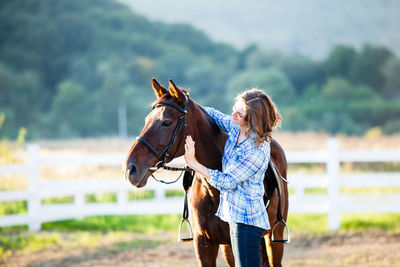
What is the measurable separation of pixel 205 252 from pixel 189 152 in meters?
0.79

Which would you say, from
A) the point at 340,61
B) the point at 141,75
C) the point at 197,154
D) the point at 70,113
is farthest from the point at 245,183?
the point at 141,75

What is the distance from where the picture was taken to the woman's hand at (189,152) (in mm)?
2764

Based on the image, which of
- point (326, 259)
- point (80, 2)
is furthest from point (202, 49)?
point (326, 259)

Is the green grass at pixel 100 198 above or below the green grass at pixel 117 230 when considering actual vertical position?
above

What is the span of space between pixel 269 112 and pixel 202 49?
50690 mm

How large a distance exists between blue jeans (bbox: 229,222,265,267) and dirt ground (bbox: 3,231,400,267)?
3.40 m

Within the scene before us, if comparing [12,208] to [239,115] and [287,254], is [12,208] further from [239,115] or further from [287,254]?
[239,115]

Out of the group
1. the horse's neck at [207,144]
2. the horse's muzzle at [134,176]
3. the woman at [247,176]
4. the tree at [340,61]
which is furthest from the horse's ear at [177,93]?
the tree at [340,61]

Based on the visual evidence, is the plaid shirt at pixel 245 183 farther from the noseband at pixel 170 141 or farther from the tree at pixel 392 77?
the tree at pixel 392 77

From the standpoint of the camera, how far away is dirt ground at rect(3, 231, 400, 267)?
19.5ft

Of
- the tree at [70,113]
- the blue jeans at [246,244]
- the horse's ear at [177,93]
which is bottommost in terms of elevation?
the blue jeans at [246,244]

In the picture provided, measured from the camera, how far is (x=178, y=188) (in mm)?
8359

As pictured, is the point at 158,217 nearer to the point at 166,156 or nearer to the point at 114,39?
the point at 166,156

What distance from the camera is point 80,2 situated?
2240 inches
